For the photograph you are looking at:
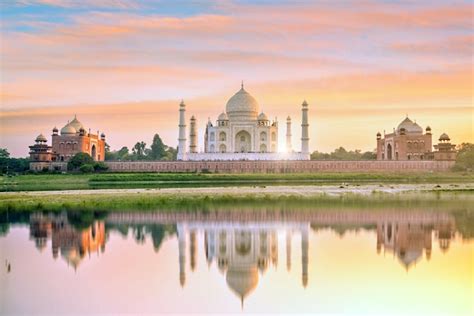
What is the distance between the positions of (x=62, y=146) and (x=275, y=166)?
19.0 metres

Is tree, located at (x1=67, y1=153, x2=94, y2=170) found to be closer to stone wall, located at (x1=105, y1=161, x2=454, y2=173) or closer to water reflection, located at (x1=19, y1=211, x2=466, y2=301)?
stone wall, located at (x1=105, y1=161, x2=454, y2=173)

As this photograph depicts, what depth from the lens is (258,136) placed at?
2136 inches

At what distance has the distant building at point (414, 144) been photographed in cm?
5194

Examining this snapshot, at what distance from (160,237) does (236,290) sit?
236 inches

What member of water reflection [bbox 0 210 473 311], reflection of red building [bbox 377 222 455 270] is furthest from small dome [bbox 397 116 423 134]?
reflection of red building [bbox 377 222 455 270]

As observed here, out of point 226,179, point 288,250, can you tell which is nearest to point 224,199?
point 288,250

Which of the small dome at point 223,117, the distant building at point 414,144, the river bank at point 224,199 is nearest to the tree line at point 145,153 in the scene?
the small dome at point 223,117

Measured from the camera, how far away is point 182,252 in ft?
48.1

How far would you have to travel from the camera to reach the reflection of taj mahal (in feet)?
39.8

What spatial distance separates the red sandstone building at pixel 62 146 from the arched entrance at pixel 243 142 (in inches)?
526

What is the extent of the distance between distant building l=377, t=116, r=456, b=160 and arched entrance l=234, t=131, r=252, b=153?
43.8 ft

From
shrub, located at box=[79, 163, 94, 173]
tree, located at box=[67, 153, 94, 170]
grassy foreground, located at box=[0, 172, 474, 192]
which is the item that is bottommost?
grassy foreground, located at box=[0, 172, 474, 192]

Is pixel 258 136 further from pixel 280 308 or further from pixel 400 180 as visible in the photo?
pixel 280 308

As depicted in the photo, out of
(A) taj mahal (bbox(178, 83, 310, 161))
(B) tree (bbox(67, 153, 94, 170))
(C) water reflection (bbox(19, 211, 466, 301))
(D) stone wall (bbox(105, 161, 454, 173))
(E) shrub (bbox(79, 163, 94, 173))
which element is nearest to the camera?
(C) water reflection (bbox(19, 211, 466, 301))
